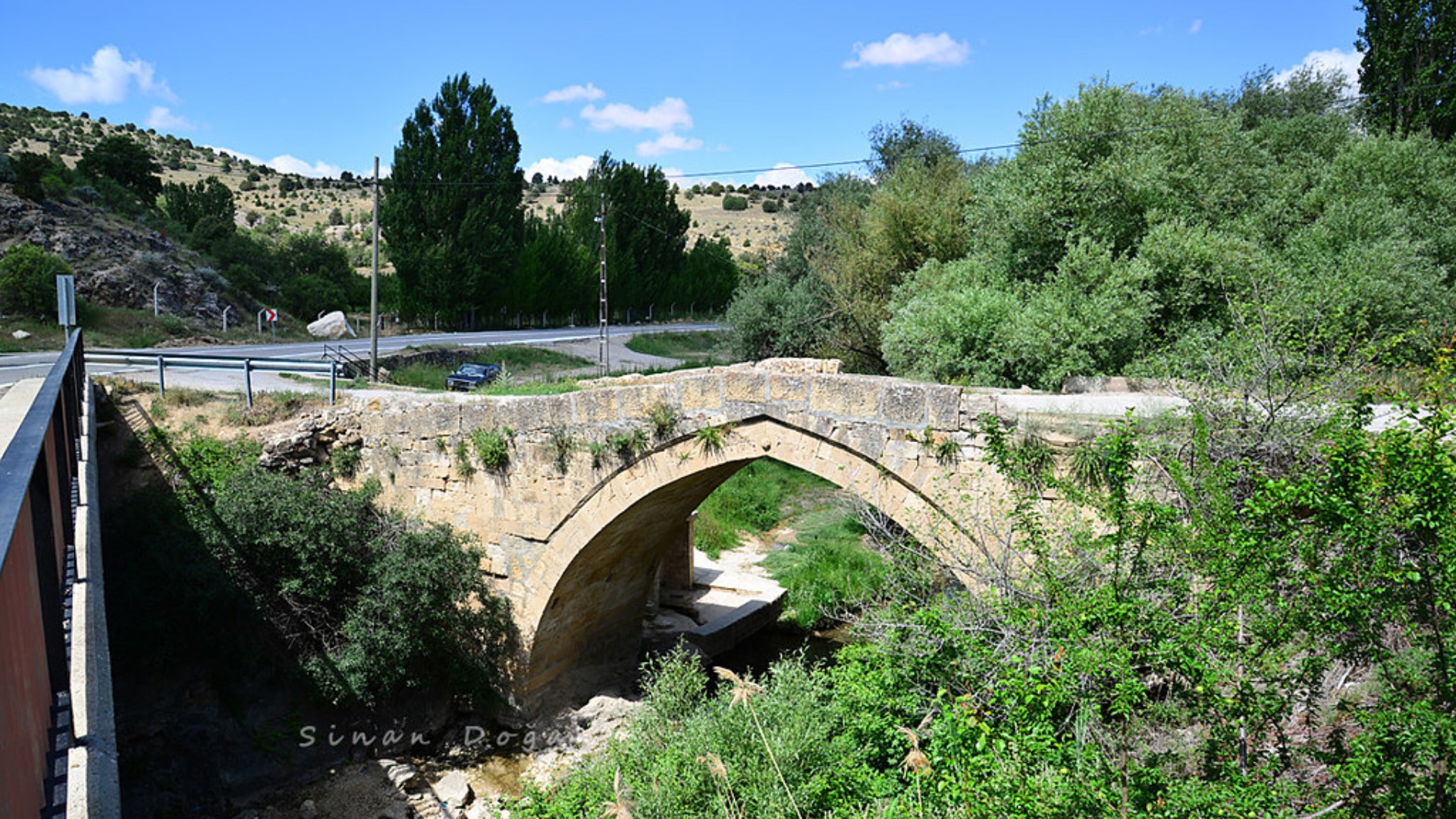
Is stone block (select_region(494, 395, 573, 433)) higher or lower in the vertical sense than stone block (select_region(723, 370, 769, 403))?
lower

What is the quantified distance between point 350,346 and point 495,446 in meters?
16.3

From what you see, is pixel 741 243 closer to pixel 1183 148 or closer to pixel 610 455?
pixel 1183 148

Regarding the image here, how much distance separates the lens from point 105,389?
1197cm

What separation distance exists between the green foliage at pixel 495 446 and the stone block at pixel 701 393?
97.0 inches

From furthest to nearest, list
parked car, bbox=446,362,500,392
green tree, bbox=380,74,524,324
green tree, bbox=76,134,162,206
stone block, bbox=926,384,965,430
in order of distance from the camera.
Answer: green tree, bbox=76,134,162,206, green tree, bbox=380,74,524,324, parked car, bbox=446,362,500,392, stone block, bbox=926,384,965,430

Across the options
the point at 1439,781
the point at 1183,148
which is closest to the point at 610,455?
the point at 1439,781

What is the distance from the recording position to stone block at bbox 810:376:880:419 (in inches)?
316

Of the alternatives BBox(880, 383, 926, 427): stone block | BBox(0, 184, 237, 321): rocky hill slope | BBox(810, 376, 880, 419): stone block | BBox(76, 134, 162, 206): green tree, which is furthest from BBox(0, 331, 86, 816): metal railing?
BBox(76, 134, 162, 206): green tree

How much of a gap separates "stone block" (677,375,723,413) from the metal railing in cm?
559

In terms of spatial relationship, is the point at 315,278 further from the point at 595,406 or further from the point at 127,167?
the point at 595,406

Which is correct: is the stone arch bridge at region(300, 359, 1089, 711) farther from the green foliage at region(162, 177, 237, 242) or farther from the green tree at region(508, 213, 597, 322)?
the green foliage at region(162, 177, 237, 242)

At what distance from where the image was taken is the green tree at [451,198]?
1192 inches

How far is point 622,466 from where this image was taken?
9.59m

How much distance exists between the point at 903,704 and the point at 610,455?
4383 mm
